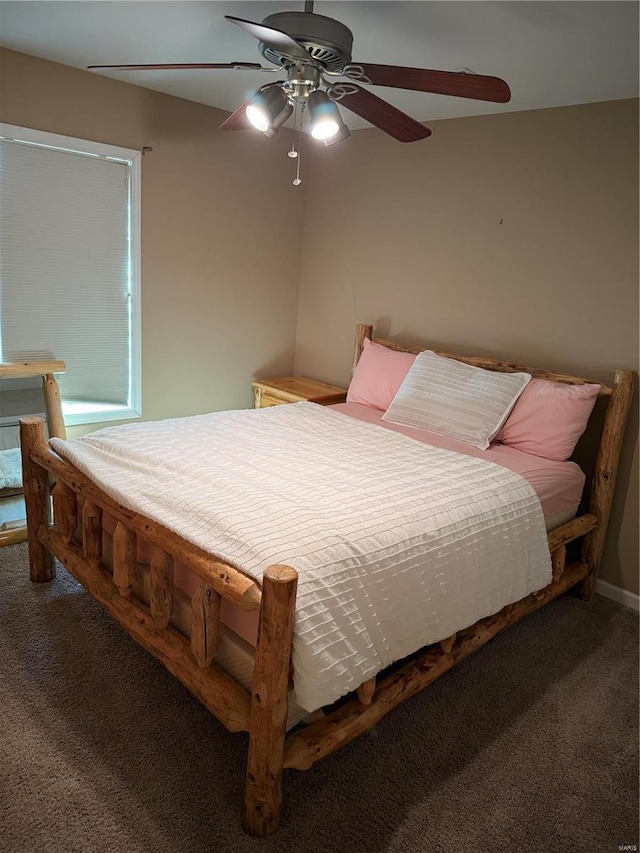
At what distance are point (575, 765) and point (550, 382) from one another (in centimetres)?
165

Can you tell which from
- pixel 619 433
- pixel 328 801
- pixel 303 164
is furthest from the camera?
pixel 303 164

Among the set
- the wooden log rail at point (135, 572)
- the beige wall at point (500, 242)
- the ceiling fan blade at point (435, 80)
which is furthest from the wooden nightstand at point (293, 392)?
the ceiling fan blade at point (435, 80)

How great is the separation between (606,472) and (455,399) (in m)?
0.79

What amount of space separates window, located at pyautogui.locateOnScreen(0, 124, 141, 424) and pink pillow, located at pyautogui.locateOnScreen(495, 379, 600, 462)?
2.28 meters

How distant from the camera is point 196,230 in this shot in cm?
359

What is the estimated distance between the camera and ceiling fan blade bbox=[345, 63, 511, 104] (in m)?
1.64

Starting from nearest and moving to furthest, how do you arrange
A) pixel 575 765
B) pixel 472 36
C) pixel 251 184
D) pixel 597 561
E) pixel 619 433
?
pixel 575 765 < pixel 472 36 < pixel 619 433 < pixel 597 561 < pixel 251 184

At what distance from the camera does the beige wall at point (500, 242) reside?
2.69 metres

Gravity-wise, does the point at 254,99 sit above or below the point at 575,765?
above

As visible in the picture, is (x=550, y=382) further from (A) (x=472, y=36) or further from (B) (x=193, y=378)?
(B) (x=193, y=378)

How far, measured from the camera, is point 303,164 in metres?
4.04

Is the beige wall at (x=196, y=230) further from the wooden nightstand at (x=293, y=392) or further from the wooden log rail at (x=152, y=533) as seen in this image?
the wooden log rail at (x=152, y=533)

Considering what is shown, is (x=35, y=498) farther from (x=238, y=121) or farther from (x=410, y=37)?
(x=410, y=37)

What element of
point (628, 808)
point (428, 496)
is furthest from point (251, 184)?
point (628, 808)
